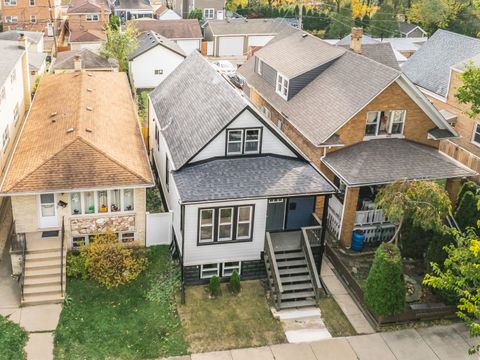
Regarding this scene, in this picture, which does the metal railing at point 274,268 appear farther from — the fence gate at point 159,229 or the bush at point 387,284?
the fence gate at point 159,229

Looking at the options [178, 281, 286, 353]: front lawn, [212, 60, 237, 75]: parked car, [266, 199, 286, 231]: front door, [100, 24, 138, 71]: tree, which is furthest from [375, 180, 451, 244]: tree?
[100, 24, 138, 71]: tree

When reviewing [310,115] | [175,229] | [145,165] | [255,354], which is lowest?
[255,354]

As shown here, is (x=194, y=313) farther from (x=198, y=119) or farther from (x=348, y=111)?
(x=348, y=111)

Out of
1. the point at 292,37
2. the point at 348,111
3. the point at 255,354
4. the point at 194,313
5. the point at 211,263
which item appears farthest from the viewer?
the point at 292,37

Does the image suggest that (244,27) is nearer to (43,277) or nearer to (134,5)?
(134,5)

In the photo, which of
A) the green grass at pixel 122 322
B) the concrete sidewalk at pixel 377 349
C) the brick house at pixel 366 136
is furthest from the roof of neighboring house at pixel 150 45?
the concrete sidewalk at pixel 377 349

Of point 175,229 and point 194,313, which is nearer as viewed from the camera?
point 194,313

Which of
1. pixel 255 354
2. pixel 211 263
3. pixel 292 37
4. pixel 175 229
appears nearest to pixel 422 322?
pixel 255 354

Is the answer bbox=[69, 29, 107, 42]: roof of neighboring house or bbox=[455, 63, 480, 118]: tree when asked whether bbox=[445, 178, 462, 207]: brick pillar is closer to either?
bbox=[455, 63, 480, 118]: tree
